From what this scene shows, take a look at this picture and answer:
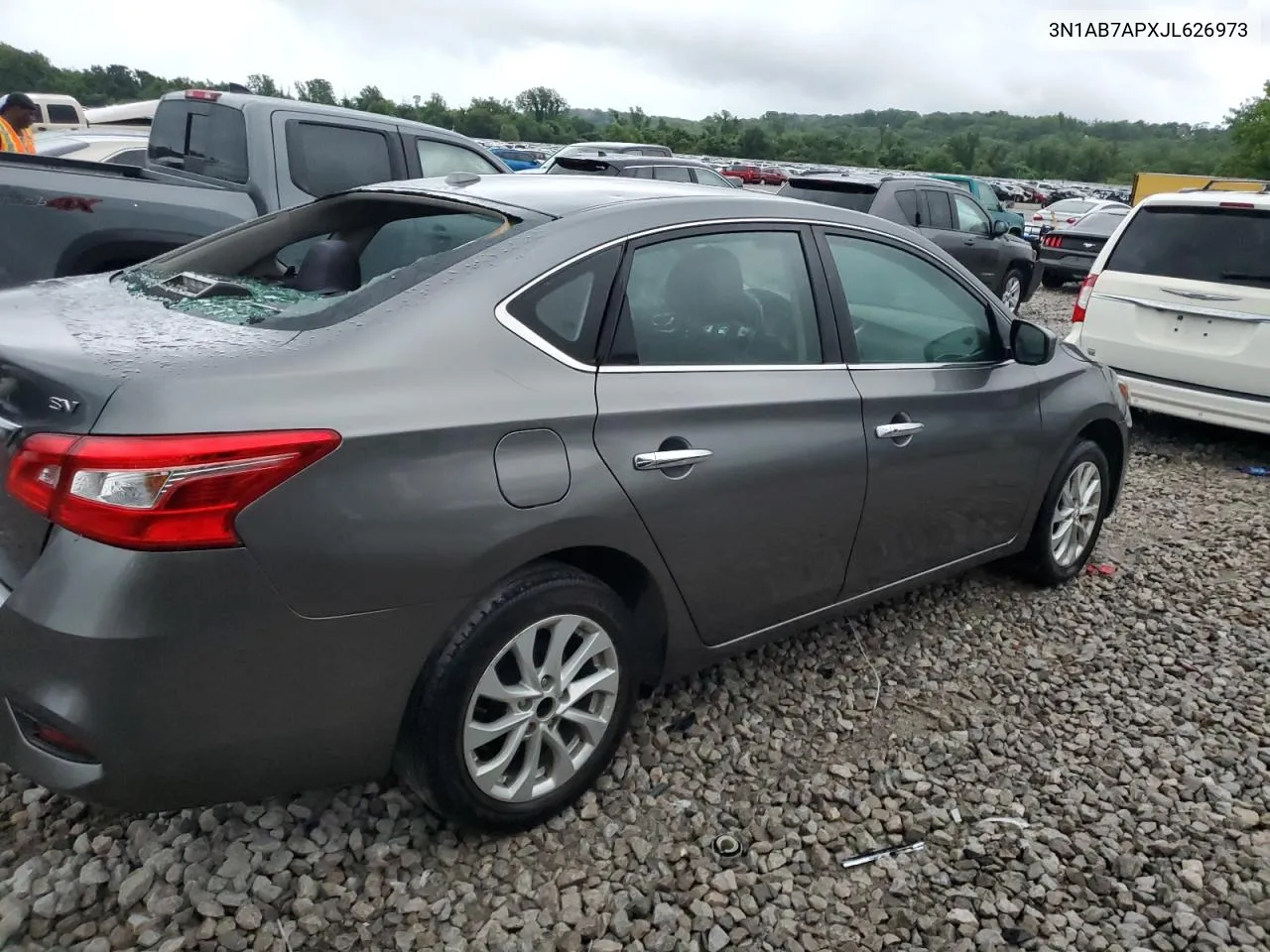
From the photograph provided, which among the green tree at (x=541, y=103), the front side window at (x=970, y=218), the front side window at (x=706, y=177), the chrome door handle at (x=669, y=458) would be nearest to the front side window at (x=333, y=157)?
the chrome door handle at (x=669, y=458)

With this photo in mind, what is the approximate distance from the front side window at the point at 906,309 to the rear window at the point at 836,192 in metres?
7.59

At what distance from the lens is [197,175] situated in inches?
241

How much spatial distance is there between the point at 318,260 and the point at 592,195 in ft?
2.77

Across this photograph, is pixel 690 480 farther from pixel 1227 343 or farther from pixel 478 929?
pixel 1227 343

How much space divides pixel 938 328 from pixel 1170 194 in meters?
4.19

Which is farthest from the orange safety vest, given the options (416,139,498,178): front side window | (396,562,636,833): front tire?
(396,562,636,833): front tire

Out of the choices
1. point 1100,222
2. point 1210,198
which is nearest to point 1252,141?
point 1100,222

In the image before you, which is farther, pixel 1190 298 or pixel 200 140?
pixel 200 140

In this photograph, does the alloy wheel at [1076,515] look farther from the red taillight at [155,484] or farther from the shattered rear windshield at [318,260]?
the red taillight at [155,484]

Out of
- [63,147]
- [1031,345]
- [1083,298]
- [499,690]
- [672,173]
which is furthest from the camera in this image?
[672,173]

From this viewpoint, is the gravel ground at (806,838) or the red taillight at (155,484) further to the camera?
the gravel ground at (806,838)

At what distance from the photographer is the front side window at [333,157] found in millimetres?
6023

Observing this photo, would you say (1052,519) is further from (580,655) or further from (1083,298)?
(1083,298)

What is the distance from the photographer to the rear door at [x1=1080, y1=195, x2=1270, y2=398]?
5.90 metres
